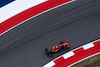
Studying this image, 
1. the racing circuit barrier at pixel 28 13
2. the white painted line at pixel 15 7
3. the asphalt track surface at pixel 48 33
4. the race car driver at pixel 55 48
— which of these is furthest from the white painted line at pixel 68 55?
the white painted line at pixel 15 7

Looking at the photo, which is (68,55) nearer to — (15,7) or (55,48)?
(55,48)

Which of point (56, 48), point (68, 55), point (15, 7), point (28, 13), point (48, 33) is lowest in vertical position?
point (68, 55)

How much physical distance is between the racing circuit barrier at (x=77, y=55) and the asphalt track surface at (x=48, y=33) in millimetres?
507

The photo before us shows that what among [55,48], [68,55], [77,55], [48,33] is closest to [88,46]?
[77,55]

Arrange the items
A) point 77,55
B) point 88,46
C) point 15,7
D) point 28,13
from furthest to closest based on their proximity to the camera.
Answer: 1. point 15,7
2. point 28,13
3. point 88,46
4. point 77,55

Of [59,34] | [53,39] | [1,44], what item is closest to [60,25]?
[59,34]

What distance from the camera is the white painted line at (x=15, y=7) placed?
51.0 feet

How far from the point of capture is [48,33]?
14094 millimetres

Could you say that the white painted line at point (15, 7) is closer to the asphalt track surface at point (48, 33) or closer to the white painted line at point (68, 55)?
the asphalt track surface at point (48, 33)

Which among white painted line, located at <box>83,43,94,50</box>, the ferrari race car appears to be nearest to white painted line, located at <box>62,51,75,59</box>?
the ferrari race car

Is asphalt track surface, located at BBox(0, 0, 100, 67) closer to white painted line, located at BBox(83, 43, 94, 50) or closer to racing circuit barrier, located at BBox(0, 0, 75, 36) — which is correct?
white painted line, located at BBox(83, 43, 94, 50)

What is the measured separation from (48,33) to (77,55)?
Result: 14.8ft

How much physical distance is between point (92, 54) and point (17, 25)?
1034 cm

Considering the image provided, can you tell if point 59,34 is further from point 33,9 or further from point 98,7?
point 98,7
